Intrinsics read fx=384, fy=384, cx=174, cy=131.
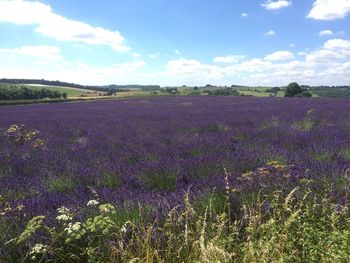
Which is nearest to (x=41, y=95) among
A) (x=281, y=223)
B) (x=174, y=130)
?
(x=174, y=130)

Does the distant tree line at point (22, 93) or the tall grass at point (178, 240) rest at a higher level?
the tall grass at point (178, 240)

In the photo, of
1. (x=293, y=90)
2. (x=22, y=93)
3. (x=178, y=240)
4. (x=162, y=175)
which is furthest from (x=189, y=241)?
(x=293, y=90)

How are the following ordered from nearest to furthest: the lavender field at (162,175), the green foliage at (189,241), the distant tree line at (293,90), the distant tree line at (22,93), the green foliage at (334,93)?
the green foliage at (189,241), the lavender field at (162,175), the distant tree line at (22,93), the green foliage at (334,93), the distant tree line at (293,90)

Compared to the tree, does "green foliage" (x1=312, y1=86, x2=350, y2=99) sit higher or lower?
lower

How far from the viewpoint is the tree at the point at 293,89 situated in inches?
2267

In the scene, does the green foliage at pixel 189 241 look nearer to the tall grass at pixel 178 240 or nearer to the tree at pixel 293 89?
the tall grass at pixel 178 240

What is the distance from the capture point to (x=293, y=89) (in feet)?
189

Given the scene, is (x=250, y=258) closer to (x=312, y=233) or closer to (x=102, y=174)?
(x=312, y=233)

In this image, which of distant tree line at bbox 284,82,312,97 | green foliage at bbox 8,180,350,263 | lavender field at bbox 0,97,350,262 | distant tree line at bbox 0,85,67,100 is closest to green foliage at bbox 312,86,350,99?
distant tree line at bbox 284,82,312,97

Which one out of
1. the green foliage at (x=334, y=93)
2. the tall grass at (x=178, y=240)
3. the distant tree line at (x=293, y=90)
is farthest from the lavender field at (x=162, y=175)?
the distant tree line at (x=293, y=90)

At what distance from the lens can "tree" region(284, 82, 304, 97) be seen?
57594mm

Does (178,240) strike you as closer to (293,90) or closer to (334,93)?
(293,90)

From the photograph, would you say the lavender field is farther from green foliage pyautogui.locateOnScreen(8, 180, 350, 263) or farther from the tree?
the tree

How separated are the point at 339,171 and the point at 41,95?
2150 inches
